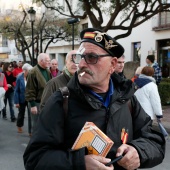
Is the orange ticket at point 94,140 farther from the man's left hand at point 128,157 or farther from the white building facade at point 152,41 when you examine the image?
the white building facade at point 152,41

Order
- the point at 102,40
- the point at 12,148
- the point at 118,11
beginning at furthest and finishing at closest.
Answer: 1. the point at 118,11
2. the point at 12,148
3. the point at 102,40

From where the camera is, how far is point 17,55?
1720 inches

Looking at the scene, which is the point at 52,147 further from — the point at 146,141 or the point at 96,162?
the point at 146,141

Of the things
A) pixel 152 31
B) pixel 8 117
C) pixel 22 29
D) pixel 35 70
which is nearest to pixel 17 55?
pixel 22 29

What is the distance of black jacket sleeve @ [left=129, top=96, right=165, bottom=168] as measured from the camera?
1860 millimetres

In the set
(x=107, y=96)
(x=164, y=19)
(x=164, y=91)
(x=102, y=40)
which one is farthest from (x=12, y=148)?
(x=164, y=19)

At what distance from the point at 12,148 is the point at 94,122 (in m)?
4.80

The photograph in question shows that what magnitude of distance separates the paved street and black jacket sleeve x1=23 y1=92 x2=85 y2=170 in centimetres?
349

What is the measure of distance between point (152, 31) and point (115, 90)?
812 inches

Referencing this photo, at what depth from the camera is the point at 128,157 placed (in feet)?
→ 5.70

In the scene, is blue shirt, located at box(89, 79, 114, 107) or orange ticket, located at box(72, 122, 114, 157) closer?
orange ticket, located at box(72, 122, 114, 157)

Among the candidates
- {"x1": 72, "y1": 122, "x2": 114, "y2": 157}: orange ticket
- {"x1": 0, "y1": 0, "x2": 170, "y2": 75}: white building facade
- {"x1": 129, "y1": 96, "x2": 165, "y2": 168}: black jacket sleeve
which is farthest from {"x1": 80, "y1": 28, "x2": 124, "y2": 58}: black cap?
{"x1": 0, "y1": 0, "x2": 170, "y2": 75}: white building facade

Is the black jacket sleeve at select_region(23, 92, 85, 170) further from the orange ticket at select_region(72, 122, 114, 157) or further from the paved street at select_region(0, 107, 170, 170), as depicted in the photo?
the paved street at select_region(0, 107, 170, 170)

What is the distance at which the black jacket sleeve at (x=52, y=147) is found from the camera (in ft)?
5.46
